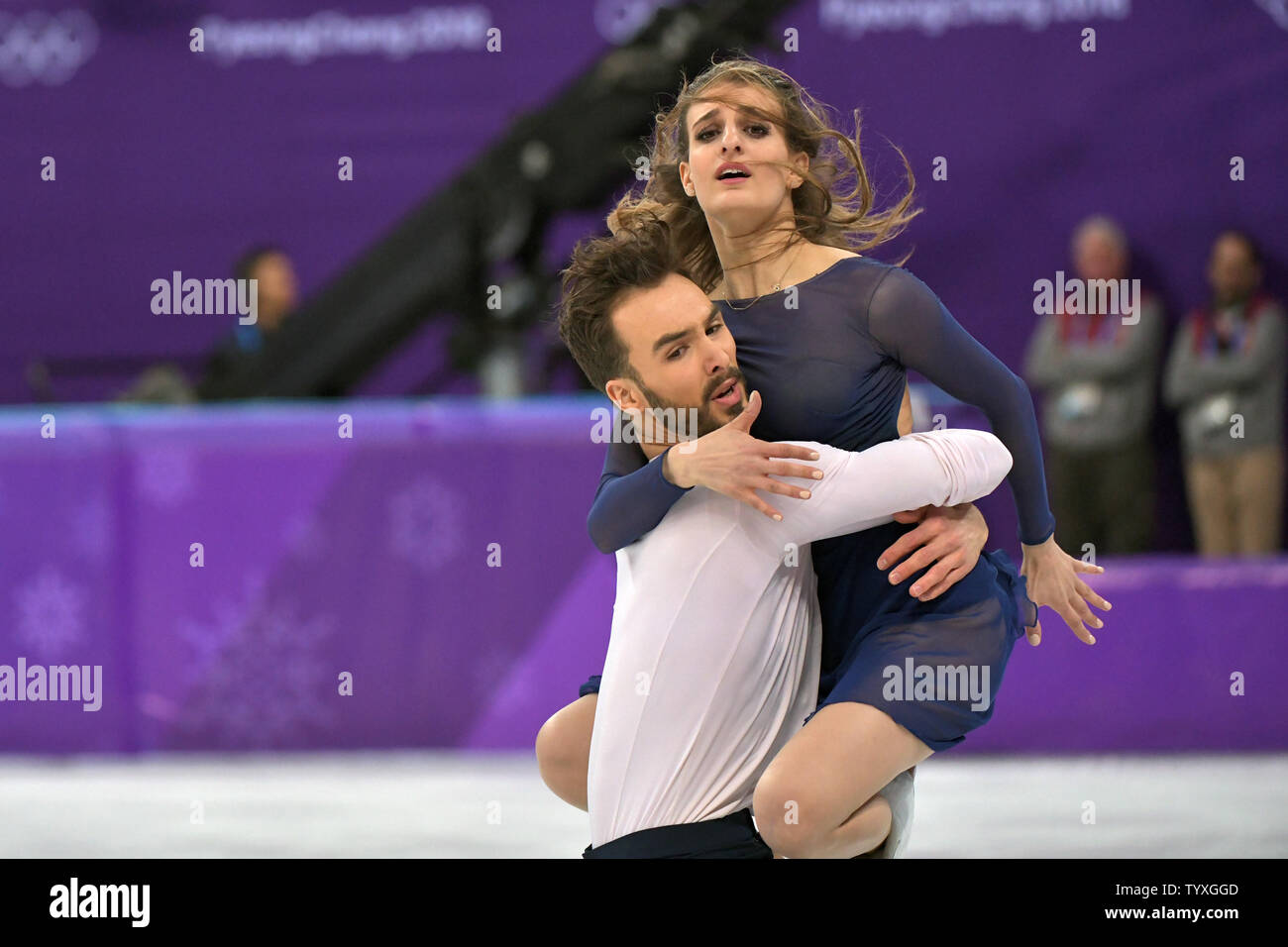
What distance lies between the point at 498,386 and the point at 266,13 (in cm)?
264

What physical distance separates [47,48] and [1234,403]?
5.44 m

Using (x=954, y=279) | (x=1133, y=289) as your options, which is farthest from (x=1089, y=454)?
(x=954, y=279)

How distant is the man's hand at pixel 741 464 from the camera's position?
212 centimetres

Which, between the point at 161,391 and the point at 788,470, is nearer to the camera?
the point at 788,470

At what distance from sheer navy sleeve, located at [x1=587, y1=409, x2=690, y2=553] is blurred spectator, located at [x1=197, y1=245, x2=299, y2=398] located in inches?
139

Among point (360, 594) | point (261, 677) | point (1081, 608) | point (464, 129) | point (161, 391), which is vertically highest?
point (464, 129)

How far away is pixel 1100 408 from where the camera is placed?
5.62 metres

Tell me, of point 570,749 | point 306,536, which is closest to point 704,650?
point 570,749

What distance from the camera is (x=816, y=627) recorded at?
241 centimetres

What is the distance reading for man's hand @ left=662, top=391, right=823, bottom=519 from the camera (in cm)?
212

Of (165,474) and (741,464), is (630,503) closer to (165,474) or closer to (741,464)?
(741,464)

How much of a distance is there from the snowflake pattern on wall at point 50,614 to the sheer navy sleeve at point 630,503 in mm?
2659

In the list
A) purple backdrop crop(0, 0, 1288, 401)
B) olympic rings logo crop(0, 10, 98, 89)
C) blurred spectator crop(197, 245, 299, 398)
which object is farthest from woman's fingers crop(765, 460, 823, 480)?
olympic rings logo crop(0, 10, 98, 89)
